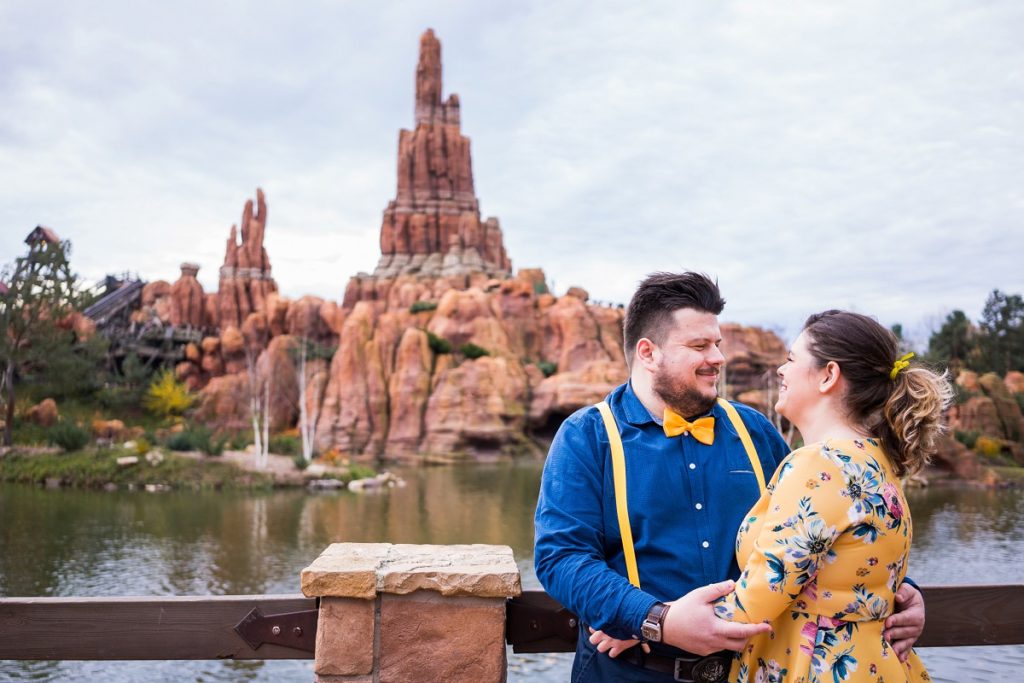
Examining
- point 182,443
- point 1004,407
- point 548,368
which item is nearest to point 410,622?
point 182,443

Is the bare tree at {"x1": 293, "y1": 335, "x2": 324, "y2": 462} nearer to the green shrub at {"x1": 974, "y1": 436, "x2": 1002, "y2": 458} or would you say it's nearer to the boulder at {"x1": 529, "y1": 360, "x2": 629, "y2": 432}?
the boulder at {"x1": 529, "y1": 360, "x2": 629, "y2": 432}

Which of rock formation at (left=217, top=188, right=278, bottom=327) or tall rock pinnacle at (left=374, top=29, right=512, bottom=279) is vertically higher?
tall rock pinnacle at (left=374, top=29, right=512, bottom=279)

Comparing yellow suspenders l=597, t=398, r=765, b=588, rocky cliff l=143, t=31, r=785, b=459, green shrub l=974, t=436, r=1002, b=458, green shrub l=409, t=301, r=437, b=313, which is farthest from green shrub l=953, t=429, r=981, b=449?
yellow suspenders l=597, t=398, r=765, b=588

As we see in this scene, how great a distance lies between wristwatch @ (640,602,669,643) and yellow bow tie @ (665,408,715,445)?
21.7 inches

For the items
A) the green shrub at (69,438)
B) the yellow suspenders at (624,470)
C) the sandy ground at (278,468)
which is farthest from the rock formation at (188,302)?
the yellow suspenders at (624,470)

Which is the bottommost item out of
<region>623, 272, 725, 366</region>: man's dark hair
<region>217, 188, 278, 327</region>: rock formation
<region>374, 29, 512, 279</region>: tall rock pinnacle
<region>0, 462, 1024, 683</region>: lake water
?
<region>0, 462, 1024, 683</region>: lake water

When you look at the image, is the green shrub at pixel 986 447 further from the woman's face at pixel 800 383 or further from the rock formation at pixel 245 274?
the rock formation at pixel 245 274

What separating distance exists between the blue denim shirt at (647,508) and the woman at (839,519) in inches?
6.4

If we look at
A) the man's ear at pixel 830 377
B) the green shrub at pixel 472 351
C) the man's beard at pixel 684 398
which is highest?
the green shrub at pixel 472 351

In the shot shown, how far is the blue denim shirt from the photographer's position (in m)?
2.26

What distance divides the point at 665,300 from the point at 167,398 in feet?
136

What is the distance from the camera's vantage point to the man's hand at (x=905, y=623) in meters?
2.09

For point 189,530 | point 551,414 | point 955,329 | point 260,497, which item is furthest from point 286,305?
point 955,329

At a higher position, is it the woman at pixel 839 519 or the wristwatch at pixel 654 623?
the woman at pixel 839 519
